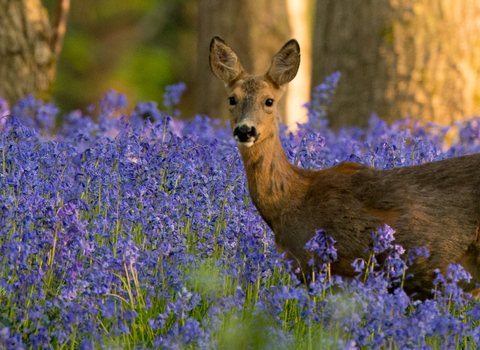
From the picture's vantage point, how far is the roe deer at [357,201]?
4582 mm

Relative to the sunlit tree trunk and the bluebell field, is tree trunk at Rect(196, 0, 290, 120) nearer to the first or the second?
the sunlit tree trunk

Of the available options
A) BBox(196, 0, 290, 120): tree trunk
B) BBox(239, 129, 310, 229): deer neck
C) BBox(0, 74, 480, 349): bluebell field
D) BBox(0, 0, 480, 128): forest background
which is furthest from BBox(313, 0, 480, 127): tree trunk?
BBox(239, 129, 310, 229): deer neck

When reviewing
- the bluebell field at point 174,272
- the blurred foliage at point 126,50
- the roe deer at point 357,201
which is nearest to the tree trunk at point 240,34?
the bluebell field at point 174,272

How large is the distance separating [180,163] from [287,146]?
129cm

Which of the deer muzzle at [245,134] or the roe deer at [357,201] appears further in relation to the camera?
the deer muzzle at [245,134]

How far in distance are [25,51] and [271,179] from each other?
528 centimetres

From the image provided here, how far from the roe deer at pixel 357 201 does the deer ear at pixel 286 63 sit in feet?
0.96

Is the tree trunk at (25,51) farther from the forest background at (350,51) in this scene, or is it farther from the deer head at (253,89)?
the deer head at (253,89)

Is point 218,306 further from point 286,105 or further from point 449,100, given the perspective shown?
point 286,105

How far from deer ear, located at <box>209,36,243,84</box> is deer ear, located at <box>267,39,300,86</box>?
0.31 meters

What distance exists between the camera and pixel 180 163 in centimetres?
512

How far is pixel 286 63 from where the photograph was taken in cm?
558

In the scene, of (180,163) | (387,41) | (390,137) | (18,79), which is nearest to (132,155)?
(180,163)

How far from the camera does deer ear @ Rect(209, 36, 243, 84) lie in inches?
224
